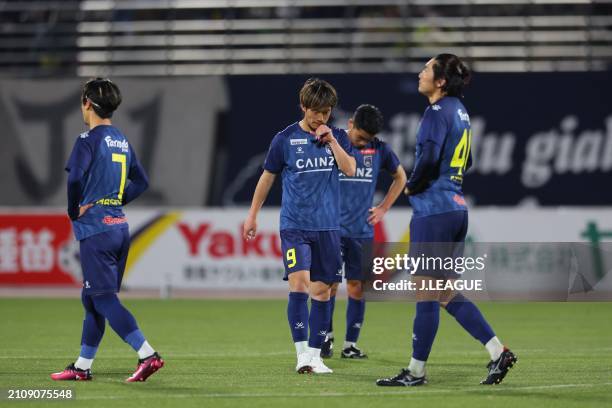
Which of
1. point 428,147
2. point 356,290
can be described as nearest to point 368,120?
point 356,290

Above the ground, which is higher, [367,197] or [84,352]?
[367,197]

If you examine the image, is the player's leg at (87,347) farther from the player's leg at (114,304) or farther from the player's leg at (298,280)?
the player's leg at (298,280)

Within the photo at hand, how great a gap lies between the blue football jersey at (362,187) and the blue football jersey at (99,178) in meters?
2.88

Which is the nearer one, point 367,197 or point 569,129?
point 367,197

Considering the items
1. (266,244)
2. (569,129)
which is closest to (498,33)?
(569,129)

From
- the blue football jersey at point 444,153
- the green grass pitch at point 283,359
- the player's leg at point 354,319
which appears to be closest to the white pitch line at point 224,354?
the green grass pitch at point 283,359

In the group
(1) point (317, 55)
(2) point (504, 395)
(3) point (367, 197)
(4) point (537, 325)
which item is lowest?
(4) point (537, 325)

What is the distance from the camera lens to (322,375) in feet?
29.8

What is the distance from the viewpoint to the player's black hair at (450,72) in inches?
325

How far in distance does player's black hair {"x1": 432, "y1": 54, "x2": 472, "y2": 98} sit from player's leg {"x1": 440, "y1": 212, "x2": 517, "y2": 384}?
0.91 meters

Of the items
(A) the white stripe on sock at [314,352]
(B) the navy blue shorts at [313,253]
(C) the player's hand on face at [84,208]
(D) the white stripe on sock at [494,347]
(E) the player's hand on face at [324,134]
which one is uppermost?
(E) the player's hand on face at [324,134]

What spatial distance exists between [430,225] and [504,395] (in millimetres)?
1281

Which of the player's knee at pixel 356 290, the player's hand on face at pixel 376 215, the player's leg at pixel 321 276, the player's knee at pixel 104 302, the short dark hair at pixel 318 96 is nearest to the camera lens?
the player's knee at pixel 104 302

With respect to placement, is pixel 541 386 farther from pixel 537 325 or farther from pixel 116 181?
pixel 537 325
